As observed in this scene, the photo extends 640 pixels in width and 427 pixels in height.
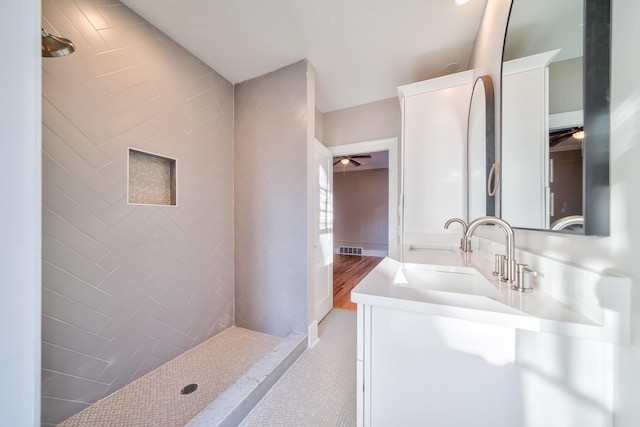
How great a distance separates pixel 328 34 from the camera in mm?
1638

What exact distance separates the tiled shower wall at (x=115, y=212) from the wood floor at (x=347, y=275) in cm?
163

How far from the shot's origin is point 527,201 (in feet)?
2.90

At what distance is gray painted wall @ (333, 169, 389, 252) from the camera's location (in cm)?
599

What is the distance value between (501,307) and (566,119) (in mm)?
599

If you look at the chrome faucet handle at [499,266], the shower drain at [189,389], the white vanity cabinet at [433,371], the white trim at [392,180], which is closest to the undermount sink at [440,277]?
the chrome faucet handle at [499,266]

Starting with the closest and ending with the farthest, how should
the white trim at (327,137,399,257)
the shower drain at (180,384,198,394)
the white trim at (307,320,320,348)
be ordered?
the shower drain at (180,384,198,394), the white trim at (307,320,320,348), the white trim at (327,137,399,257)

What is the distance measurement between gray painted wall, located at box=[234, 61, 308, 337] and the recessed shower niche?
0.59 m

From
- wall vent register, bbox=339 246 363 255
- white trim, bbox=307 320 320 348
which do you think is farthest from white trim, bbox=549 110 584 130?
wall vent register, bbox=339 246 363 255

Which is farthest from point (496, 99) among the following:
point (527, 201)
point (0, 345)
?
point (0, 345)

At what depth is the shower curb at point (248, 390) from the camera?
109 centimetres

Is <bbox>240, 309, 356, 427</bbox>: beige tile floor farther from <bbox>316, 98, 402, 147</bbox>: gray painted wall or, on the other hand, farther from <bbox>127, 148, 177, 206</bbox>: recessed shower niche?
<bbox>316, 98, 402, 147</bbox>: gray painted wall

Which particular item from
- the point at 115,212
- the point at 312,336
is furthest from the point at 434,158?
the point at 115,212

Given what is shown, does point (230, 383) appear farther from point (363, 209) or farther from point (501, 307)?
point (363, 209)

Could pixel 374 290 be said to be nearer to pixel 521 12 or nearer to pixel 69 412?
pixel 521 12
